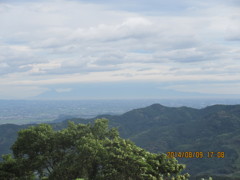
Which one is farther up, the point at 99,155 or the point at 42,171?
the point at 99,155

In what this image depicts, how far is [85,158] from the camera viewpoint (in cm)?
4028

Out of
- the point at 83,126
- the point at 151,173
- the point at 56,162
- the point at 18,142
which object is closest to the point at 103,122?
the point at 83,126

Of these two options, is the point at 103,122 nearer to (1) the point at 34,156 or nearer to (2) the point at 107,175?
(1) the point at 34,156

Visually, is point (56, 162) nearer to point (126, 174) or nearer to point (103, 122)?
point (103, 122)

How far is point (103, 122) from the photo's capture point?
52312 mm

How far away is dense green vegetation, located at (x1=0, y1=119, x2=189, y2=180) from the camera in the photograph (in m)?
35.5

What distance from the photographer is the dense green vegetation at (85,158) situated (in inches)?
1399

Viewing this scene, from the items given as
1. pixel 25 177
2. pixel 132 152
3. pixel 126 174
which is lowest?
pixel 25 177

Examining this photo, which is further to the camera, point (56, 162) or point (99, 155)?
point (56, 162)

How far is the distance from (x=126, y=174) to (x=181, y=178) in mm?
7081

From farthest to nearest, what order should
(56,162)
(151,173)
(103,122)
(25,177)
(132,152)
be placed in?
(103,122) → (56,162) → (25,177) → (132,152) → (151,173)

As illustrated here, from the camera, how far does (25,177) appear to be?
45.5 m

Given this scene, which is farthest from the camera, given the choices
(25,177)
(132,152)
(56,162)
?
(56,162)

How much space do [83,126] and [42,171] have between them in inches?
414
